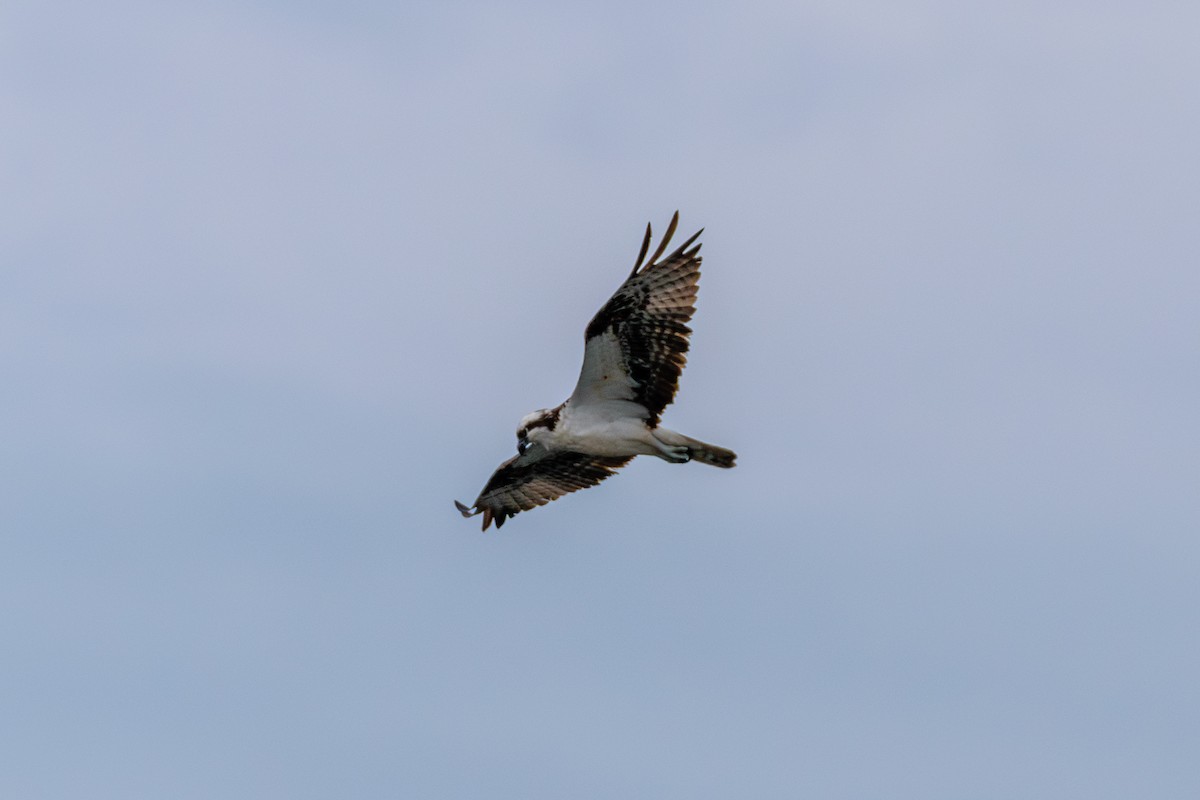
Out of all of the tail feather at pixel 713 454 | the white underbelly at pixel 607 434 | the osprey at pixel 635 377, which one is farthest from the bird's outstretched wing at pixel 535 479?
the tail feather at pixel 713 454

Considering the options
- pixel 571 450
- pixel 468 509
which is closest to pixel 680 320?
pixel 571 450

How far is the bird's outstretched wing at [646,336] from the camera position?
69.4 ft

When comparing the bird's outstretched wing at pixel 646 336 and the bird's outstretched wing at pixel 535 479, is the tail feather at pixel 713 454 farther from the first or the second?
the bird's outstretched wing at pixel 535 479

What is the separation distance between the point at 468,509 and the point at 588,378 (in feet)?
10.8

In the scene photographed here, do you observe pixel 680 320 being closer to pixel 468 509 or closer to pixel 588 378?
pixel 588 378

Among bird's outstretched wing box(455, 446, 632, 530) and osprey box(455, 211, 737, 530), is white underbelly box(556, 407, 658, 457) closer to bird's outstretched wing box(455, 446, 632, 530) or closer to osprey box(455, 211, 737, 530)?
osprey box(455, 211, 737, 530)

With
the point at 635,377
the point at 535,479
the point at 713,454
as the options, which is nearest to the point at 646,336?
the point at 635,377

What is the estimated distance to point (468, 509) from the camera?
2439 cm

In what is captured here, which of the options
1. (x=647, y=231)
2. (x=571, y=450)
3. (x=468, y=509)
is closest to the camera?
(x=647, y=231)

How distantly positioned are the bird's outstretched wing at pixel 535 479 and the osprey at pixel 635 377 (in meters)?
0.41

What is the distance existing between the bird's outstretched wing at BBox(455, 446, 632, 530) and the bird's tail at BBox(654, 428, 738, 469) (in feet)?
5.78

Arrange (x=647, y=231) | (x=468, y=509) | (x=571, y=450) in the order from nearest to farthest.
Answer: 1. (x=647, y=231)
2. (x=571, y=450)
3. (x=468, y=509)

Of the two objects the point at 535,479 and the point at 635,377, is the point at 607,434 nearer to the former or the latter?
the point at 635,377

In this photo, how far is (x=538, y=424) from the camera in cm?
2267
